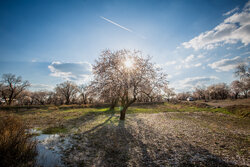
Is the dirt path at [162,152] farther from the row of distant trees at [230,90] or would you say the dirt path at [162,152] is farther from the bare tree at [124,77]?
the row of distant trees at [230,90]

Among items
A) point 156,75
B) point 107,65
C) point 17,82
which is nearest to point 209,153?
point 156,75

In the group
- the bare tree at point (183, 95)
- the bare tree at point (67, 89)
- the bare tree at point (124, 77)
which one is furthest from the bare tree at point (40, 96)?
the bare tree at point (183, 95)

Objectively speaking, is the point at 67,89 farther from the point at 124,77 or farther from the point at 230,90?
the point at 230,90

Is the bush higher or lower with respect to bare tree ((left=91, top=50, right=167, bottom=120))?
lower

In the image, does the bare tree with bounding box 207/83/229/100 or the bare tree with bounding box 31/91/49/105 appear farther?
the bare tree with bounding box 31/91/49/105

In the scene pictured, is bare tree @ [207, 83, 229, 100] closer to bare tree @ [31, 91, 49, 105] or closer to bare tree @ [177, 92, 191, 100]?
bare tree @ [177, 92, 191, 100]

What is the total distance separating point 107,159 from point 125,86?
416 inches

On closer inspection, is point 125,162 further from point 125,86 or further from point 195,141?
point 125,86

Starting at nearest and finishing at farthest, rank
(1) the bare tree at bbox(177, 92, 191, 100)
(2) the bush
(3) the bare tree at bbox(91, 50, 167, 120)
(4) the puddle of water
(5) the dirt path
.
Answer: (2) the bush, (4) the puddle of water, (5) the dirt path, (3) the bare tree at bbox(91, 50, 167, 120), (1) the bare tree at bbox(177, 92, 191, 100)

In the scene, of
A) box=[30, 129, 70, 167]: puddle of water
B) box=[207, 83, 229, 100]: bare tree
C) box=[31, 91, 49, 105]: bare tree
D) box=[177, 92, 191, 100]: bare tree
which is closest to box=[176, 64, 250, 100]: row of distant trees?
box=[207, 83, 229, 100]: bare tree

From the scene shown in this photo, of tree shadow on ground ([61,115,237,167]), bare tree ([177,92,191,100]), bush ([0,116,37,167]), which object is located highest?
bare tree ([177,92,191,100])

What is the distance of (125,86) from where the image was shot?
652 inches

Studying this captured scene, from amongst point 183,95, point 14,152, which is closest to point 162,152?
point 14,152

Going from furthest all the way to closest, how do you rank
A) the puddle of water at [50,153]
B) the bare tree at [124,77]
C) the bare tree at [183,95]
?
1. the bare tree at [183,95]
2. the bare tree at [124,77]
3. the puddle of water at [50,153]
